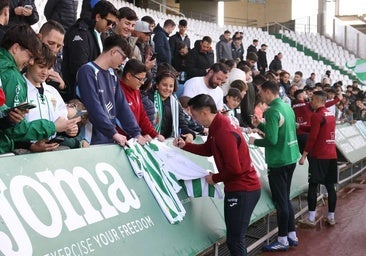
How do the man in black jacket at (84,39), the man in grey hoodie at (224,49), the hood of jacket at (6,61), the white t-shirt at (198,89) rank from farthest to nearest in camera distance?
the man in grey hoodie at (224,49) → the white t-shirt at (198,89) → the man in black jacket at (84,39) → the hood of jacket at (6,61)

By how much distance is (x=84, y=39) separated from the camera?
4289mm

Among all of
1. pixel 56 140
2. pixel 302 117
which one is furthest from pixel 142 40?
pixel 302 117

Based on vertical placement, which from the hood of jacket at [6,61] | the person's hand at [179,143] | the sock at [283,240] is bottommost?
the sock at [283,240]

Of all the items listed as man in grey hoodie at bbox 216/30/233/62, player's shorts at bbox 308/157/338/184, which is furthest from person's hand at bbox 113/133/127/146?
man in grey hoodie at bbox 216/30/233/62

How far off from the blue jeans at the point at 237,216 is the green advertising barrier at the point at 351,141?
529cm

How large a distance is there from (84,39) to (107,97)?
2.97ft

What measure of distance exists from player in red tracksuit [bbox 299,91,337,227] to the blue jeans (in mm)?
2683

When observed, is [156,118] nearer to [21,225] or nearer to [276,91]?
[276,91]

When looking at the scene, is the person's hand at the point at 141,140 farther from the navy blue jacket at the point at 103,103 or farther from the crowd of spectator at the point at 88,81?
the navy blue jacket at the point at 103,103

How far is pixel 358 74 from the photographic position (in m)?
26.9

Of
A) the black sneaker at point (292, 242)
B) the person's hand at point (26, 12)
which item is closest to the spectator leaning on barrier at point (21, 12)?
the person's hand at point (26, 12)

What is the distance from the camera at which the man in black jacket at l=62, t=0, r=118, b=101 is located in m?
4.25

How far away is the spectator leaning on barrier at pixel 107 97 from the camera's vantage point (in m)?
3.44

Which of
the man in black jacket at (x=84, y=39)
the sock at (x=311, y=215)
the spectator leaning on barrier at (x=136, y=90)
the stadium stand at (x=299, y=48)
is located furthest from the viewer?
the stadium stand at (x=299, y=48)
